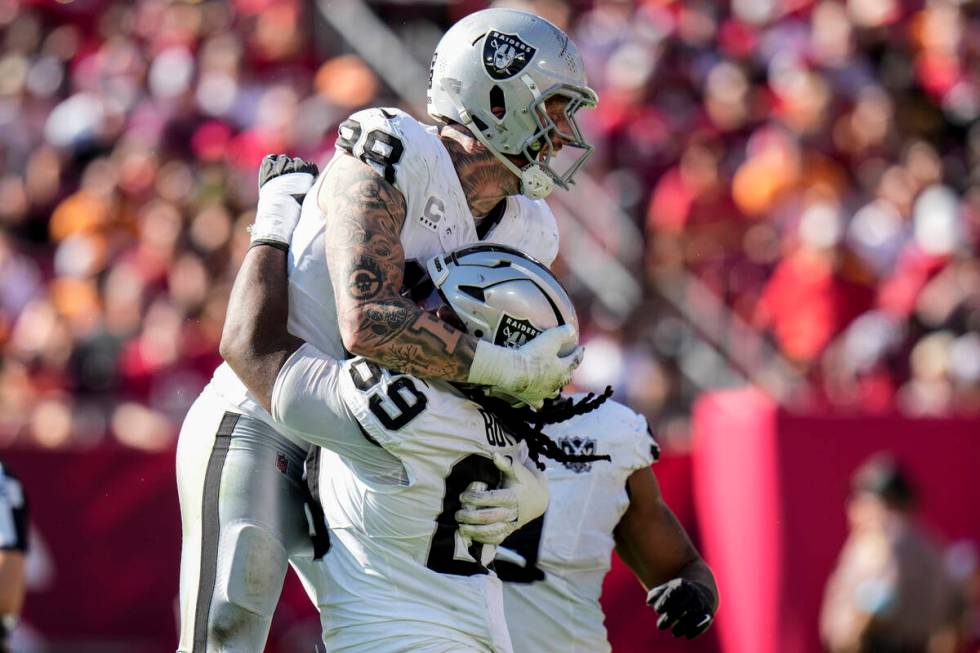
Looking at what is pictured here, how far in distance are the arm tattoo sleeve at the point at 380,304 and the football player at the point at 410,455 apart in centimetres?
9

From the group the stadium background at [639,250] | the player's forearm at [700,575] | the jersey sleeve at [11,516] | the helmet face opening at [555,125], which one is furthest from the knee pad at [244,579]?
the stadium background at [639,250]

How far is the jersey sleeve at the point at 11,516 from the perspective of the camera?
5.04 m

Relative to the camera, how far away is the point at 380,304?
3670mm

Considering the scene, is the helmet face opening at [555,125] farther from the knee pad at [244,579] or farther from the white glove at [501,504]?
the knee pad at [244,579]

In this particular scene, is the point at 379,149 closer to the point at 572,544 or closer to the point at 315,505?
the point at 315,505

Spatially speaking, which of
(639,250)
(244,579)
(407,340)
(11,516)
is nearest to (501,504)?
(407,340)

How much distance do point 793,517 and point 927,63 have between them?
4.30m

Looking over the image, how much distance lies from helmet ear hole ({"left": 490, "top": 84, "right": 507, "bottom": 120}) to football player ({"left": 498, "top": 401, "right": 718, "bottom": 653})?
40.9 inches

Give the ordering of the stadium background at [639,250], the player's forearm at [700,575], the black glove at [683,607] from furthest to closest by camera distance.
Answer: the stadium background at [639,250]
the player's forearm at [700,575]
the black glove at [683,607]

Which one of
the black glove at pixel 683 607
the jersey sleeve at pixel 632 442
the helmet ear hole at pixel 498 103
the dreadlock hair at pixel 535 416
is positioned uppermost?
the helmet ear hole at pixel 498 103

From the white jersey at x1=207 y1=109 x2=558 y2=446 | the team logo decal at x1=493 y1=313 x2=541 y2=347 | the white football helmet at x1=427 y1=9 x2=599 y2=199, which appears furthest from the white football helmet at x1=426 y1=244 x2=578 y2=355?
the white football helmet at x1=427 y1=9 x2=599 y2=199

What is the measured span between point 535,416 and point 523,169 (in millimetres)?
603

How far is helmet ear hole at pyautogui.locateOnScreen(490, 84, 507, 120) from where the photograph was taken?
4055 mm

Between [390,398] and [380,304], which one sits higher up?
[380,304]
